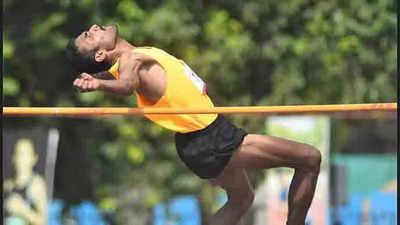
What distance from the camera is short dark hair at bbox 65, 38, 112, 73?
22.7ft

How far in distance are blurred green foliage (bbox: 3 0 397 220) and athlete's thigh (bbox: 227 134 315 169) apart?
22.1 feet

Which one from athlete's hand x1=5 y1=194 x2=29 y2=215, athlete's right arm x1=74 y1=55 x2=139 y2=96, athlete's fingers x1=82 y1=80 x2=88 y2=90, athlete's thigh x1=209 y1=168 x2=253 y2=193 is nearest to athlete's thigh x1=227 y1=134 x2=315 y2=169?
athlete's thigh x1=209 y1=168 x2=253 y2=193

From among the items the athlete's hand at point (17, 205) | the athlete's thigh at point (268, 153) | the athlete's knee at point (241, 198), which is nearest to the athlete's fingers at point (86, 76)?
the athlete's thigh at point (268, 153)

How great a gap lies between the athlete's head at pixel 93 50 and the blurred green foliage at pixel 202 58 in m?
6.61

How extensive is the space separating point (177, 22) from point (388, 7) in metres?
2.19

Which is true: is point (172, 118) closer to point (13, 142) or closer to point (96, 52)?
point (96, 52)

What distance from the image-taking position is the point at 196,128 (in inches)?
277

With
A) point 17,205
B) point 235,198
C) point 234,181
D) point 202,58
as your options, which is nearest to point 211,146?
point 234,181

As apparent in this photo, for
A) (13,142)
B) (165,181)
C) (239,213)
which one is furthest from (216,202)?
(239,213)

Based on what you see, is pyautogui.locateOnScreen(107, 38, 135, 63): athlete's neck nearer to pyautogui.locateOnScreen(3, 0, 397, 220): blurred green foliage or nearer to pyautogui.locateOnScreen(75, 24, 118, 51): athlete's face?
pyautogui.locateOnScreen(75, 24, 118, 51): athlete's face

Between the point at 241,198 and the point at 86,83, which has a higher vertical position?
the point at 86,83

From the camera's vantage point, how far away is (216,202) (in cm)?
1481

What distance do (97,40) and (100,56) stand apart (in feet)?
0.28

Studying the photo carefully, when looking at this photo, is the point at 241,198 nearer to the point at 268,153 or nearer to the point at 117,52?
the point at 268,153
